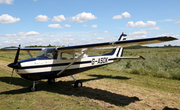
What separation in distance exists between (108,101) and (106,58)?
4620 mm

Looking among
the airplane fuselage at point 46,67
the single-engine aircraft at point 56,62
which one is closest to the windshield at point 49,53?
the single-engine aircraft at point 56,62

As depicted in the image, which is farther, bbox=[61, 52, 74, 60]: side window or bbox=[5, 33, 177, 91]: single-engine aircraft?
bbox=[61, 52, 74, 60]: side window

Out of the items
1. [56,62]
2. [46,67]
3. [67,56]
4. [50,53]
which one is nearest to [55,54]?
[50,53]

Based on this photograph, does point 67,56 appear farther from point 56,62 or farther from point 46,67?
point 46,67

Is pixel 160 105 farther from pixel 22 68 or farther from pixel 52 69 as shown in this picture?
pixel 22 68

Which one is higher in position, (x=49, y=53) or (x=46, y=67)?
(x=49, y=53)

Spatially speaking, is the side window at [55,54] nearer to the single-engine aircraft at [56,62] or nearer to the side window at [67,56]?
the single-engine aircraft at [56,62]

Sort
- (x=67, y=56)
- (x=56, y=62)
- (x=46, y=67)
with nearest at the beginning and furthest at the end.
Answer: (x=46, y=67)
(x=56, y=62)
(x=67, y=56)

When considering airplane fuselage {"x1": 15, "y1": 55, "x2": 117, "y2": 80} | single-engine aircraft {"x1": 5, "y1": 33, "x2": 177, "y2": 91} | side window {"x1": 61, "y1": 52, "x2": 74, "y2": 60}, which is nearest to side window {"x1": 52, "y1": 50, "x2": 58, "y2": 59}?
single-engine aircraft {"x1": 5, "y1": 33, "x2": 177, "y2": 91}

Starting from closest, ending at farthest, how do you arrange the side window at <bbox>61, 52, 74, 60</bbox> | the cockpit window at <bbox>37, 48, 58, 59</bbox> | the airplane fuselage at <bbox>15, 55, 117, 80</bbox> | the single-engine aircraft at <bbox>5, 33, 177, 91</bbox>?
the single-engine aircraft at <bbox>5, 33, 177, 91</bbox>
the airplane fuselage at <bbox>15, 55, 117, 80</bbox>
the cockpit window at <bbox>37, 48, 58, 59</bbox>
the side window at <bbox>61, 52, 74, 60</bbox>

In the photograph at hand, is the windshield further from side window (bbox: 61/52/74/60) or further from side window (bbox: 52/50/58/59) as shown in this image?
side window (bbox: 61/52/74/60)

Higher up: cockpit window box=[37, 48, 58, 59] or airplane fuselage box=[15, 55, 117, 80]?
cockpit window box=[37, 48, 58, 59]

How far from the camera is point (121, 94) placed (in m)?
6.29

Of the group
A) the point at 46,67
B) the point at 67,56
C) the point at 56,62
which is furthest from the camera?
the point at 67,56
